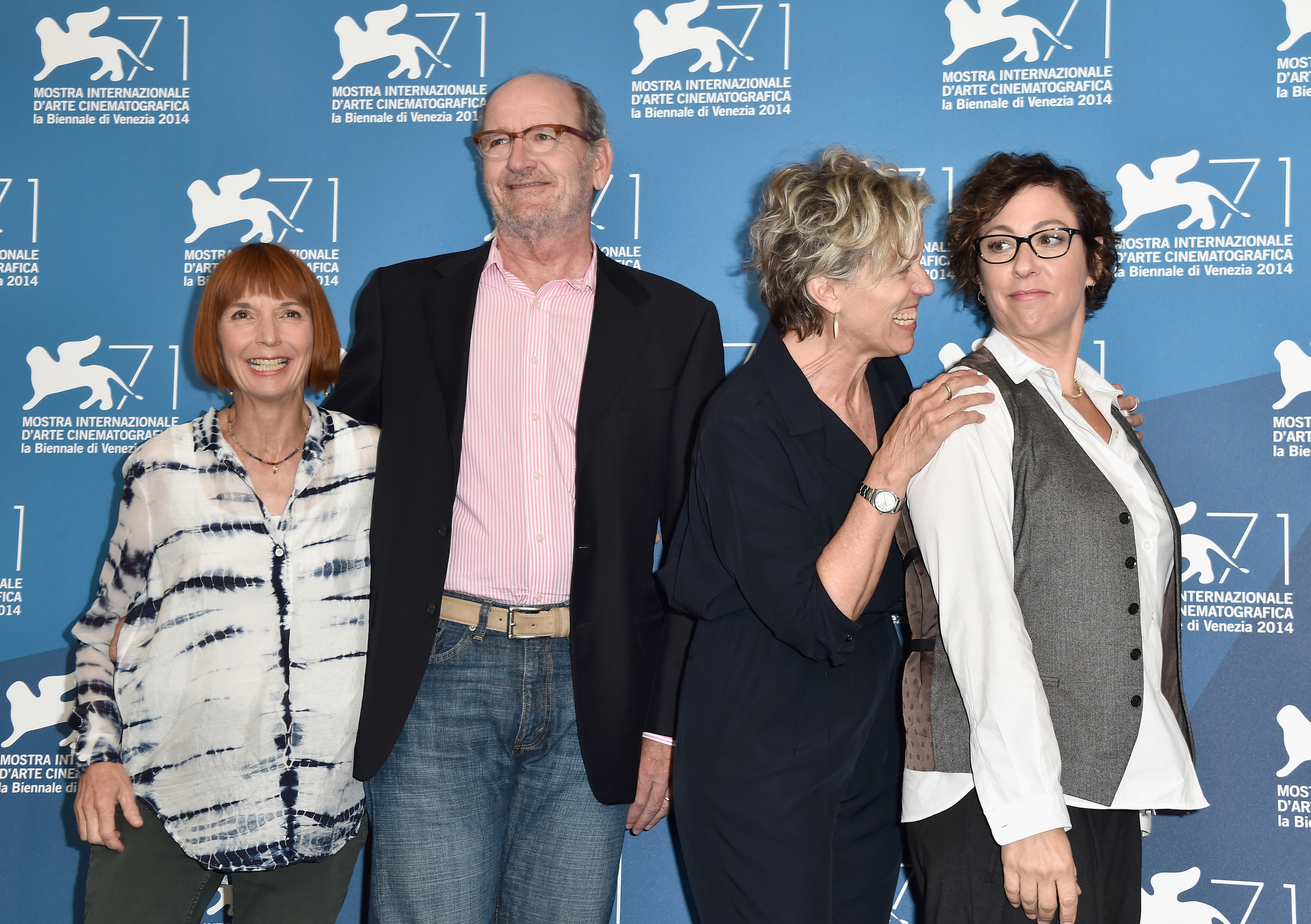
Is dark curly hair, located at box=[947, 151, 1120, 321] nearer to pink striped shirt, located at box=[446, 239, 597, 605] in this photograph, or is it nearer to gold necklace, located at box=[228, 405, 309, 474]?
pink striped shirt, located at box=[446, 239, 597, 605]

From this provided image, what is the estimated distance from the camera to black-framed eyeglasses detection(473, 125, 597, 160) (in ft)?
6.92

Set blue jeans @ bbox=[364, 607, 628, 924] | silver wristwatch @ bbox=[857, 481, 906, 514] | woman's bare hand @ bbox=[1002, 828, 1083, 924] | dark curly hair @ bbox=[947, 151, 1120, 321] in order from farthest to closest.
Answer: blue jeans @ bbox=[364, 607, 628, 924]
dark curly hair @ bbox=[947, 151, 1120, 321]
silver wristwatch @ bbox=[857, 481, 906, 514]
woman's bare hand @ bbox=[1002, 828, 1083, 924]

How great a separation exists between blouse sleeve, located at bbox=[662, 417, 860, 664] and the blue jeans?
418mm

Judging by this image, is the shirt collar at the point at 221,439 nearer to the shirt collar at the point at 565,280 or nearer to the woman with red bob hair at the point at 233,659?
the woman with red bob hair at the point at 233,659

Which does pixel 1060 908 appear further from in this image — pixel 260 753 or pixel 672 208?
pixel 672 208

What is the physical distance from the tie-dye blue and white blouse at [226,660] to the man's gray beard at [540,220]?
2.11ft

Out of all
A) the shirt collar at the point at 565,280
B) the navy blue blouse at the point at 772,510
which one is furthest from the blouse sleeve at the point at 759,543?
the shirt collar at the point at 565,280

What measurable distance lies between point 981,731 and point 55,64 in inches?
116

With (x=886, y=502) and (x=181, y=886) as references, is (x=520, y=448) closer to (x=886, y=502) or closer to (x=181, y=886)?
(x=886, y=502)

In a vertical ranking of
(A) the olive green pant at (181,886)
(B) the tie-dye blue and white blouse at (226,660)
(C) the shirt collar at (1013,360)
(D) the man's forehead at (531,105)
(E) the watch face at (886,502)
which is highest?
(D) the man's forehead at (531,105)

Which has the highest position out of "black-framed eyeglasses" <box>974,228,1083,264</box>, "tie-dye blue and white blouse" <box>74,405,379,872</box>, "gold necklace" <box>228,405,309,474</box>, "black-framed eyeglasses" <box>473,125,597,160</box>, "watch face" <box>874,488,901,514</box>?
"black-framed eyeglasses" <box>473,125,597,160</box>

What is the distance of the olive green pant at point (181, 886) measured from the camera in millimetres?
1731

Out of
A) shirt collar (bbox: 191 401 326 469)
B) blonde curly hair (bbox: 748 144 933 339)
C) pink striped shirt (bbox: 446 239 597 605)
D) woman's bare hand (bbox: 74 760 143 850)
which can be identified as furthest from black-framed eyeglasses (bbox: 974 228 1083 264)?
woman's bare hand (bbox: 74 760 143 850)

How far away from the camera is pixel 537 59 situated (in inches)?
105
